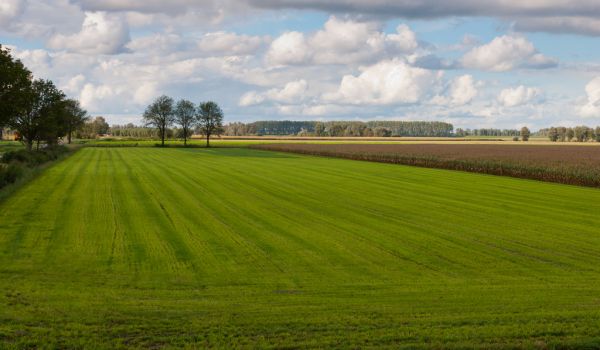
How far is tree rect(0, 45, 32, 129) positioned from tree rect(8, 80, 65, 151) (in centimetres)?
3220

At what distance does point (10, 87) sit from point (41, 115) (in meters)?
42.1

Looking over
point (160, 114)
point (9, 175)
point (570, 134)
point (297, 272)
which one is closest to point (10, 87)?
point (9, 175)

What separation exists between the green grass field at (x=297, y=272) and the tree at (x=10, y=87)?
12105 mm

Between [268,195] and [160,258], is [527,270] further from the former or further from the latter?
[268,195]

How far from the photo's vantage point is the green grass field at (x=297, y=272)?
9406 millimetres

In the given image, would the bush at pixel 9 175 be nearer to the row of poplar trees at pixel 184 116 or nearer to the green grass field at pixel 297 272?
the green grass field at pixel 297 272

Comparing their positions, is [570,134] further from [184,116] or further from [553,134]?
[184,116]

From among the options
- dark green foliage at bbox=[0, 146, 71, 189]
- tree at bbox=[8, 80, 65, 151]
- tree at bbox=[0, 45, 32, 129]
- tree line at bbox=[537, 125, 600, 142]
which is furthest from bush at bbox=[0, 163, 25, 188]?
tree line at bbox=[537, 125, 600, 142]

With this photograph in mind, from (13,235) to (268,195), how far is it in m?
14.1

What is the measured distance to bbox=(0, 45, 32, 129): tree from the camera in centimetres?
3707

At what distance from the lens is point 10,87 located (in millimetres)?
38938

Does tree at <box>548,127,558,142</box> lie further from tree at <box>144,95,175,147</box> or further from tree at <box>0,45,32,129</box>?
tree at <box>0,45,32,129</box>

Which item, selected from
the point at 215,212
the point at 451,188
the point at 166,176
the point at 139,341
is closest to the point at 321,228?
the point at 215,212

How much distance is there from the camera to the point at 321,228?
20.4 metres
